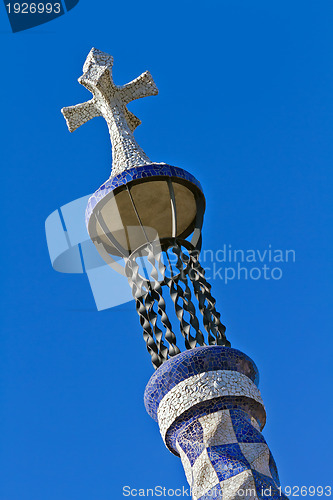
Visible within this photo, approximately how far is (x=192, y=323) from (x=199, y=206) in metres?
1.28

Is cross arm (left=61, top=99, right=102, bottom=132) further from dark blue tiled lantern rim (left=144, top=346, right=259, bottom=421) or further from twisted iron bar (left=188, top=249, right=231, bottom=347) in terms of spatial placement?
dark blue tiled lantern rim (left=144, top=346, right=259, bottom=421)

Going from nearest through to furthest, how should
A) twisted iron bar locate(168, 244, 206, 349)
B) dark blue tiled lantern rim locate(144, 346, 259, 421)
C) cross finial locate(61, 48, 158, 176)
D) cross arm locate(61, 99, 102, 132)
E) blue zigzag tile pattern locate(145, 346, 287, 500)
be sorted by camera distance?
blue zigzag tile pattern locate(145, 346, 287, 500)
dark blue tiled lantern rim locate(144, 346, 259, 421)
twisted iron bar locate(168, 244, 206, 349)
cross finial locate(61, 48, 158, 176)
cross arm locate(61, 99, 102, 132)

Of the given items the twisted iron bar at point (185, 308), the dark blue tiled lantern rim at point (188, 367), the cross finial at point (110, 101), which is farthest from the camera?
the cross finial at point (110, 101)

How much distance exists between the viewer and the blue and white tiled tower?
4.82 m

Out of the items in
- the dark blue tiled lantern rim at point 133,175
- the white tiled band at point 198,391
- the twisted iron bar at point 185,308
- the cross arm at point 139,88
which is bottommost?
the white tiled band at point 198,391

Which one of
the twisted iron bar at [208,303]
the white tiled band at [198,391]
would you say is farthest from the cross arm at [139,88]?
the white tiled band at [198,391]

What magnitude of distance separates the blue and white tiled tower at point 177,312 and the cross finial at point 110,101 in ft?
0.03

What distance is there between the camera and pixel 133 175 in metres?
6.27

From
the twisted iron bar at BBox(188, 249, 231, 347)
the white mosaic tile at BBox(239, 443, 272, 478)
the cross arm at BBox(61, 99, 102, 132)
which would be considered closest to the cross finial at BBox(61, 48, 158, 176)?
the cross arm at BBox(61, 99, 102, 132)

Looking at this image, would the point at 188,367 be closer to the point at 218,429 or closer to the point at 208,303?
the point at 218,429

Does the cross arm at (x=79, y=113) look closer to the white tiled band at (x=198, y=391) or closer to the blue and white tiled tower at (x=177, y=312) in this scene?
the blue and white tiled tower at (x=177, y=312)

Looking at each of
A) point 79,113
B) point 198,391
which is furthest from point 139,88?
point 198,391

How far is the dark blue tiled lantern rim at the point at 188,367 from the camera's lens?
204 inches

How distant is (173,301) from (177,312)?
0.32 ft
